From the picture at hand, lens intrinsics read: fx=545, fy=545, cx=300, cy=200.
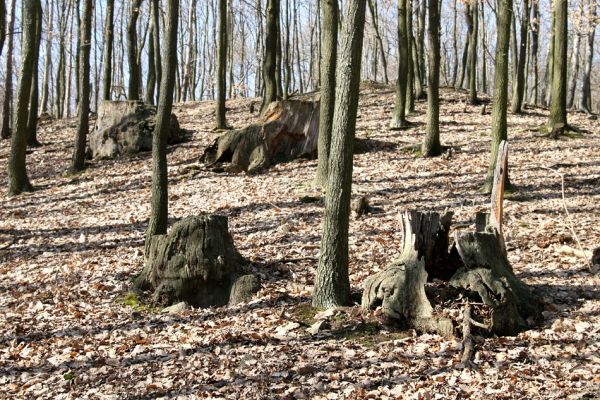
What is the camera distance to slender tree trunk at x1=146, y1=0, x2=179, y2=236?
8.34 meters

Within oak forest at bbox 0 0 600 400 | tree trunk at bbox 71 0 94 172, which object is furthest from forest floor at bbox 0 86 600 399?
tree trunk at bbox 71 0 94 172

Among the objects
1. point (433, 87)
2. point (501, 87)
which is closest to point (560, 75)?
point (433, 87)

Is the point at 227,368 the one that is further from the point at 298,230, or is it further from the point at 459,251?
the point at 298,230

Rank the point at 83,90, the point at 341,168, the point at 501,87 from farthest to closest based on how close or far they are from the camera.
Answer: the point at 83,90 < the point at 501,87 < the point at 341,168

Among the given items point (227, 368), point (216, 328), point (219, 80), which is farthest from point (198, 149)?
point (227, 368)

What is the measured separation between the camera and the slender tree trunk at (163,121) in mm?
8344

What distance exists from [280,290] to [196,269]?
1.17 m

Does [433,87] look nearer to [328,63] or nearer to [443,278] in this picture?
[328,63]

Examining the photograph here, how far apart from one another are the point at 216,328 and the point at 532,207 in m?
6.32

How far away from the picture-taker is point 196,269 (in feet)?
24.0

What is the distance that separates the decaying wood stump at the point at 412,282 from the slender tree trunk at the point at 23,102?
10.8 meters

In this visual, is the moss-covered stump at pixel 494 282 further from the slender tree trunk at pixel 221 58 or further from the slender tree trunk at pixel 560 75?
the slender tree trunk at pixel 221 58

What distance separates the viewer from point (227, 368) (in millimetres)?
5266

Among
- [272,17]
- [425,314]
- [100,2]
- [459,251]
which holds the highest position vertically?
[100,2]
